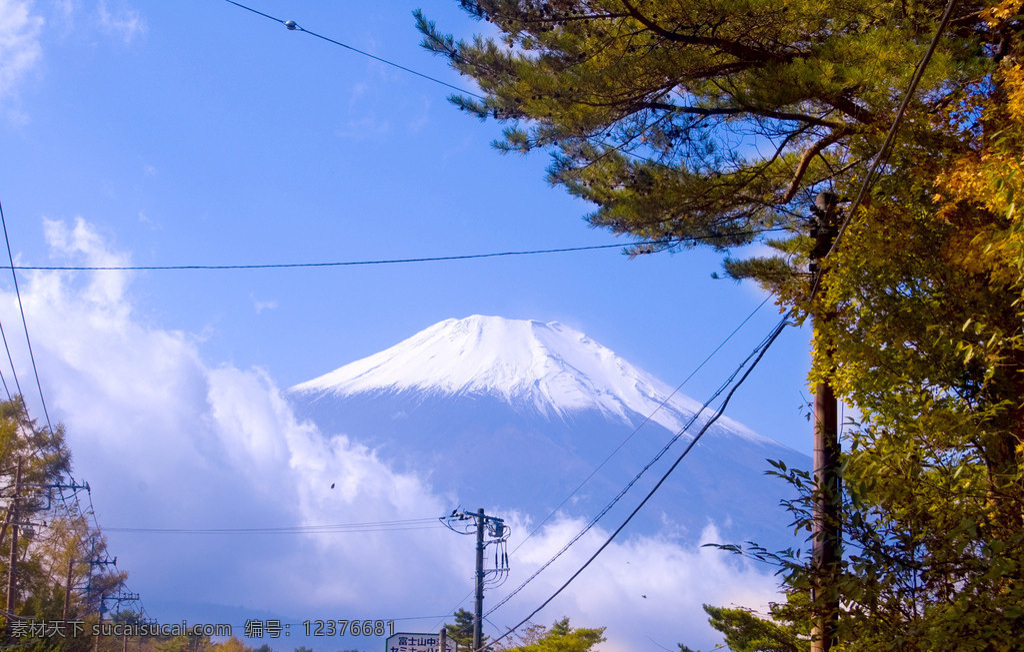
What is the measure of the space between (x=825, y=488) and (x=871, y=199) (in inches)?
96.4

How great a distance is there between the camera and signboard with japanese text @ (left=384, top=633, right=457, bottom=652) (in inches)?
886

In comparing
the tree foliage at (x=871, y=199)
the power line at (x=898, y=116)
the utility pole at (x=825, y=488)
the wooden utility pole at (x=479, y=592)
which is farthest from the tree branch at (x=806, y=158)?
the wooden utility pole at (x=479, y=592)

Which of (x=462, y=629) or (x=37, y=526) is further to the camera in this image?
(x=462, y=629)

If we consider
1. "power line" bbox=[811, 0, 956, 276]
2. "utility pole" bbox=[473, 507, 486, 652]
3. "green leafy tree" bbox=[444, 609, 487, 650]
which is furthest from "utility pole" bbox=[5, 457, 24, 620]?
"power line" bbox=[811, 0, 956, 276]

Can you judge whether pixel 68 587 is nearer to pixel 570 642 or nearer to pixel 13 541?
pixel 13 541

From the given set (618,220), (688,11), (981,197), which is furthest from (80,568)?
(981,197)

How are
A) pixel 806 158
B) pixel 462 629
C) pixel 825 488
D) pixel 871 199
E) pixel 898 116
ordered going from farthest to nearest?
pixel 462 629
pixel 806 158
pixel 871 199
pixel 825 488
pixel 898 116

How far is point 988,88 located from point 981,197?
206 centimetres

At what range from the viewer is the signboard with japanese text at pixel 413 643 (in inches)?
886

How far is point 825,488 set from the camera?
5.00 meters

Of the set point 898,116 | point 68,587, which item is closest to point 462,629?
point 68,587

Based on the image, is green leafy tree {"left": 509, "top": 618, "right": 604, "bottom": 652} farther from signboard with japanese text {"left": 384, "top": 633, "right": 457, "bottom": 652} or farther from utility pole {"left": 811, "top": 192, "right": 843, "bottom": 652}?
utility pole {"left": 811, "top": 192, "right": 843, "bottom": 652}

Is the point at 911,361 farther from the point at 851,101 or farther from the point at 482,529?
the point at 482,529

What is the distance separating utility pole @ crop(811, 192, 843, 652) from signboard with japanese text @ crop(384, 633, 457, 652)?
17257mm
